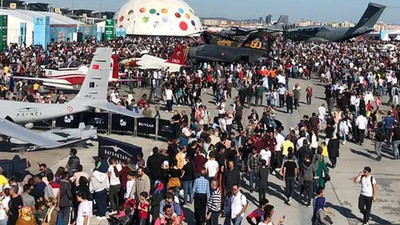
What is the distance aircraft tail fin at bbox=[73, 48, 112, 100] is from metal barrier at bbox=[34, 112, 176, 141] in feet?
1.96

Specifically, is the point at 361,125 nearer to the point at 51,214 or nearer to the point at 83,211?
the point at 83,211

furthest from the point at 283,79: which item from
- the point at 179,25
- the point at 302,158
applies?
the point at 179,25

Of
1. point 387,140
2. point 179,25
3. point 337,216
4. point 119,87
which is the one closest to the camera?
point 337,216

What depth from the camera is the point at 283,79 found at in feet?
87.0

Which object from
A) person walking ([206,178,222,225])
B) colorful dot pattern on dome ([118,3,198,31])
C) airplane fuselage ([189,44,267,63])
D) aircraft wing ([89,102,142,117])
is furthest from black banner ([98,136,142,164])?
colorful dot pattern on dome ([118,3,198,31])

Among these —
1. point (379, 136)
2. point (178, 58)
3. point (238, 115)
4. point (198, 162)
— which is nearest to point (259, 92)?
point (238, 115)

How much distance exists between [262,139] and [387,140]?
605cm

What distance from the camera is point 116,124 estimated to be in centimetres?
1875

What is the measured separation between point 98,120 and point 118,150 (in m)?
5.88

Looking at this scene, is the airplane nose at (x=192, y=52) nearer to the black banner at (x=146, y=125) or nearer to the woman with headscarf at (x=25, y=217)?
the black banner at (x=146, y=125)

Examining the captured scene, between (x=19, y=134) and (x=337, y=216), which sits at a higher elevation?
(x=19, y=134)

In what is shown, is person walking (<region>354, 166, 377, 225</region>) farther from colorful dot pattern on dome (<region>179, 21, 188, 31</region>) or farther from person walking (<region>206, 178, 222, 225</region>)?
colorful dot pattern on dome (<region>179, 21, 188, 31</region>)

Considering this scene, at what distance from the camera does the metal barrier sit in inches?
717

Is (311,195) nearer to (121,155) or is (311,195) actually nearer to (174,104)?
(121,155)
